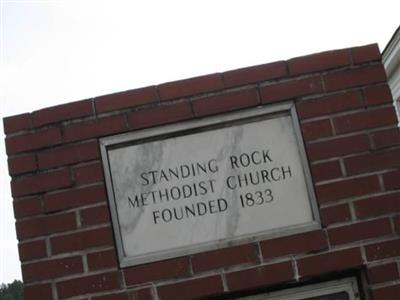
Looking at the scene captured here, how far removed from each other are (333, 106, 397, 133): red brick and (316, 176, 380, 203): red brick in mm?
211


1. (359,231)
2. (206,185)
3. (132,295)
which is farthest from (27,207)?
(359,231)

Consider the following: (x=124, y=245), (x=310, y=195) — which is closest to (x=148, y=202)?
(x=124, y=245)

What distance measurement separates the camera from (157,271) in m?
2.50

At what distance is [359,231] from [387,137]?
41 centimetres

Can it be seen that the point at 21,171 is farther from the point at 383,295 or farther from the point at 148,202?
the point at 383,295

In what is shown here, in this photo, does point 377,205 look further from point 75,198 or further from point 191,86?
point 75,198

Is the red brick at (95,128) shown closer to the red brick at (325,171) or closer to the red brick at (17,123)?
the red brick at (17,123)

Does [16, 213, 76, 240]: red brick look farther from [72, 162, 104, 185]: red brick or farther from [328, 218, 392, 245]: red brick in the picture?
[328, 218, 392, 245]: red brick

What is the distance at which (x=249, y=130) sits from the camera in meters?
2.62

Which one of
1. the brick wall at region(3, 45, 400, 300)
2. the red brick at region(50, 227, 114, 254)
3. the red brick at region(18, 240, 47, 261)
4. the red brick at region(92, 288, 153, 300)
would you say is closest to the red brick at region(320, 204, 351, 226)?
the brick wall at region(3, 45, 400, 300)

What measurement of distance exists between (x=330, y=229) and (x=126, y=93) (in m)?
1.00

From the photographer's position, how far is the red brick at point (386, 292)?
8.08 ft

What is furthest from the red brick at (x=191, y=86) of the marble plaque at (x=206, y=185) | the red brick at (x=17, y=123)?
the red brick at (x=17, y=123)

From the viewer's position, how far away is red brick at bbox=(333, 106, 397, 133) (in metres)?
2.60
